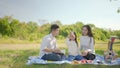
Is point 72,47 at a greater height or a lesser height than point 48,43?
lesser

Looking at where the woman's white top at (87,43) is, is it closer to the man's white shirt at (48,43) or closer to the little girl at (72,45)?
the little girl at (72,45)

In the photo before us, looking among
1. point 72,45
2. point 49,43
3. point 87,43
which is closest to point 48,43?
point 49,43

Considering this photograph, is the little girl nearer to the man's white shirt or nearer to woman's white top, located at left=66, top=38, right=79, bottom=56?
woman's white top, located at left=66, top=38, right=79, bottom=56

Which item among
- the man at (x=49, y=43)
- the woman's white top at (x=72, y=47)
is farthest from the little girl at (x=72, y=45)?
the man at (x=49, y=43)

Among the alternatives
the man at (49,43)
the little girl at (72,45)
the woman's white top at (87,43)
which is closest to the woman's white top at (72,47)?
the little girl at (72,45)

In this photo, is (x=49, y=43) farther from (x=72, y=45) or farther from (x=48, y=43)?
(x=72, y=45)

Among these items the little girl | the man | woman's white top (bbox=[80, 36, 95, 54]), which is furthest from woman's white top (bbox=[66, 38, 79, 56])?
the man

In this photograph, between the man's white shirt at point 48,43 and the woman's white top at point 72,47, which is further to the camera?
the woman's white top at point 72,47

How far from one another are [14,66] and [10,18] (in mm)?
12622

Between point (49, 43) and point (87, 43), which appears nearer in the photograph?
point (49, 43)

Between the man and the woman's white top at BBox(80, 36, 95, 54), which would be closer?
the man

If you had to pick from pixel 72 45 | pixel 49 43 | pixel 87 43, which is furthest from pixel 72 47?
pixel 49 43

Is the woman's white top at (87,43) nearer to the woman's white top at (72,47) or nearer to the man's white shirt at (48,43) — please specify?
the woman's white top at (72,47)

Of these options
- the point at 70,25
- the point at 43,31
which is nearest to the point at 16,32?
the point at 43,31
